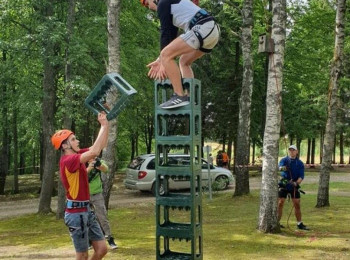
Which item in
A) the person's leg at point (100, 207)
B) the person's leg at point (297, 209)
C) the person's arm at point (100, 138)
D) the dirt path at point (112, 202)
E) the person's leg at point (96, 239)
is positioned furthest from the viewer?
the dirt path at point (112, 202)

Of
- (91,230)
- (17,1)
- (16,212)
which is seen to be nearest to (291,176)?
(91,230)

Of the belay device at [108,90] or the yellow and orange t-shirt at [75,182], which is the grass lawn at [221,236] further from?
the belay device at [108,90]

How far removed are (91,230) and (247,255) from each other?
301cm

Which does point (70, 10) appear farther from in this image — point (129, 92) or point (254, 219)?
point (129, 92)

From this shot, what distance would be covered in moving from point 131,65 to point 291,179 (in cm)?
711

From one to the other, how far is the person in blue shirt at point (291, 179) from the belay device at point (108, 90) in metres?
5.91

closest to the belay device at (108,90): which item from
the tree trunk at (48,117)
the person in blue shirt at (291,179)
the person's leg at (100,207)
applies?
the person's leg at (100,207)

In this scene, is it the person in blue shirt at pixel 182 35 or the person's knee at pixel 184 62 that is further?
the person's knee at pixel 184 62

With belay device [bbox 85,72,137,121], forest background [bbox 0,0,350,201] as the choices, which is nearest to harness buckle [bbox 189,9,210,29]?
belay device [bbox 85,72,137,121]

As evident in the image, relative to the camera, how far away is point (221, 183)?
19.5m

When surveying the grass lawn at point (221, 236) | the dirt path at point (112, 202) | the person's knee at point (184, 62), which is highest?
the person's knee at point (184, 62)

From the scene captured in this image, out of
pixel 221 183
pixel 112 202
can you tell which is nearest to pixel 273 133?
pixel 112 202

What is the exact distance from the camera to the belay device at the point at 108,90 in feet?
13.8

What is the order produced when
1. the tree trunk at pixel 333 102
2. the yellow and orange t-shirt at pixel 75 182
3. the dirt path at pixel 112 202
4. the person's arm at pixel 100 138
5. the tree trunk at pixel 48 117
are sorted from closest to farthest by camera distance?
1. the person's arm at pixel 100 138
2. the yellow and orange t-shirt at pixel 75 182
3. the tree trunk at pixel 333 102
4. the tree trunk at pixel 48 117
5. the dirt path at pixel 112 202
